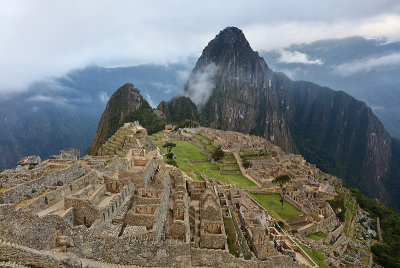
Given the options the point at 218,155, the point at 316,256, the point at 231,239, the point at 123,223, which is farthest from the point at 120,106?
the point at 123,223

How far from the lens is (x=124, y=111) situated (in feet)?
397

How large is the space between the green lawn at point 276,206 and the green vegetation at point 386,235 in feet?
38.8

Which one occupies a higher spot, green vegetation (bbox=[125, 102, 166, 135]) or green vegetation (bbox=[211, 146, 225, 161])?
green vegetation (bbox=[125, 102, 166, 135])

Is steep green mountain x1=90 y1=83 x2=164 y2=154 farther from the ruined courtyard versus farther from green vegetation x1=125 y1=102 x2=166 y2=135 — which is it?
the ruined courtyard

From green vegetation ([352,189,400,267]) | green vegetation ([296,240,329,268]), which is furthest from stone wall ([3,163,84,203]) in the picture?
green vegetation ([352,189,400,267])

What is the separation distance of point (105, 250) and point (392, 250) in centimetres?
4232

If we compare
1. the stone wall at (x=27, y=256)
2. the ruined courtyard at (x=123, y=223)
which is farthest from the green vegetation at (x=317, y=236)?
the stone wall at (x=27, y=256)

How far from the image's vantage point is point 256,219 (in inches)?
898

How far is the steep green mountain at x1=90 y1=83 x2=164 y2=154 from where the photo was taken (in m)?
112

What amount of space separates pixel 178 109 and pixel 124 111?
4202cm

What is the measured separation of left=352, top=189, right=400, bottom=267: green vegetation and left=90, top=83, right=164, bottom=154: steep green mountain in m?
80.1

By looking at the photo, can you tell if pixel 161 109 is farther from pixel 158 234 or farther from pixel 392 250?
pixel 158 234

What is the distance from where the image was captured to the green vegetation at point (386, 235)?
33375 millimetres

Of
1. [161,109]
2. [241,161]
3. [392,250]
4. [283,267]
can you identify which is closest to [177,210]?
[283,267]
